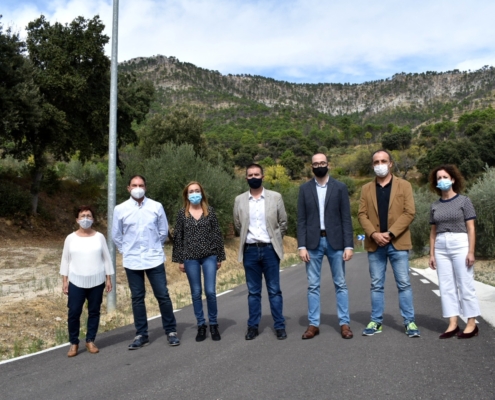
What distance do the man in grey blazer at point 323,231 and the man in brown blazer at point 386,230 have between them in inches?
11.0

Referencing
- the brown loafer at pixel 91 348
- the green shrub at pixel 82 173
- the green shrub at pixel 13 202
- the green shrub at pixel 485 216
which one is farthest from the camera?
the green shrub at pixel 82 173

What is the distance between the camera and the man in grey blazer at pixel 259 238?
627 cm

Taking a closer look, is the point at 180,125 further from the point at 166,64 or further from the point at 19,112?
the point at 166,64

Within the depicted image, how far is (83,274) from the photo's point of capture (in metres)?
6.17

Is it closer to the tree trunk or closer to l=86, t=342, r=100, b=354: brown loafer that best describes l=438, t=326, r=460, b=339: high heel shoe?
l=86, t=342, r=100, b=354: brown loafer

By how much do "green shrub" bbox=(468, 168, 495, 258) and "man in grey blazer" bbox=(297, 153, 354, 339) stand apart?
2480 centimetres

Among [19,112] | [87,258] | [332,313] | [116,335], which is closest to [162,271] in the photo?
[87,258]

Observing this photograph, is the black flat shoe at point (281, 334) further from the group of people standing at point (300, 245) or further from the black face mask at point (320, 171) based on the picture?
the black face mask at point (320, 171)

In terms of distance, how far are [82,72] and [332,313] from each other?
24926 mm

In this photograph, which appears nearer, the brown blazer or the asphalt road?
the asphalt road

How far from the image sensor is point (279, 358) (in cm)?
512

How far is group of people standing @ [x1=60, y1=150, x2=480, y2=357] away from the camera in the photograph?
232 inches

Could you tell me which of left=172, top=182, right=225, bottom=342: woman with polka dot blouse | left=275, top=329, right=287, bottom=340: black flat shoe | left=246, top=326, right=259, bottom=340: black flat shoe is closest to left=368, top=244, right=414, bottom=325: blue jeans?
left=275, top=329, right=287, bottom=340: black flat shoe

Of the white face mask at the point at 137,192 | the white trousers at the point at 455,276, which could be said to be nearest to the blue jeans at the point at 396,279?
the white trousers at the point at 455,276
